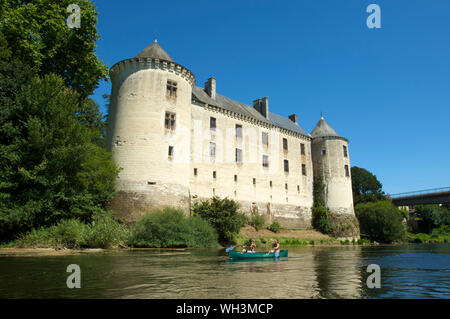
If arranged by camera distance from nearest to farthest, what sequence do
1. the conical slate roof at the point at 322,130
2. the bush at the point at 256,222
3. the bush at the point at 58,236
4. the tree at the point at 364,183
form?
the bush at the point at 58,236 < the bush at the point at 256,222 < the conical slate roof at the point at 322,130 < the tree at the point at 364,183

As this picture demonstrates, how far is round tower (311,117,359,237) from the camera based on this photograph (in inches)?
1598

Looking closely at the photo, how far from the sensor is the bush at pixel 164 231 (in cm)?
2062

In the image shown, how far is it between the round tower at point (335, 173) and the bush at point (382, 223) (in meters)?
3.29

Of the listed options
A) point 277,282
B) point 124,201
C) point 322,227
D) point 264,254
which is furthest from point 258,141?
point 277,282

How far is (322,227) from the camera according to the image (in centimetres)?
3969

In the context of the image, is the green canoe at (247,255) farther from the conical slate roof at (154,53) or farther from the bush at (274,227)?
the bush at (274,227)

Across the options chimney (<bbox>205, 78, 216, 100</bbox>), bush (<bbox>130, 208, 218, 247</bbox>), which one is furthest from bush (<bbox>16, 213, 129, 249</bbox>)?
chimney (<bbox>205, 78, 216, 100</bbox>)

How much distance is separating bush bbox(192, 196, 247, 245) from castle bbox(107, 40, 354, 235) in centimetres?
158

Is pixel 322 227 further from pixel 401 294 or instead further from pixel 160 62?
pixel 401 294

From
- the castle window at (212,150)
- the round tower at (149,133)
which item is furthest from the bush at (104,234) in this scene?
the castle window at (212,150)

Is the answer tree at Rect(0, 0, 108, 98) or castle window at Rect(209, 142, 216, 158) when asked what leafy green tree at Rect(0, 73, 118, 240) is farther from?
castle window at Rect(209, 142, 216, 158)

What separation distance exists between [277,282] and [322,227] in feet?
108

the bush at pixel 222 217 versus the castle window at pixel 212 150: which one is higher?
the castle window at pixel 212 150
